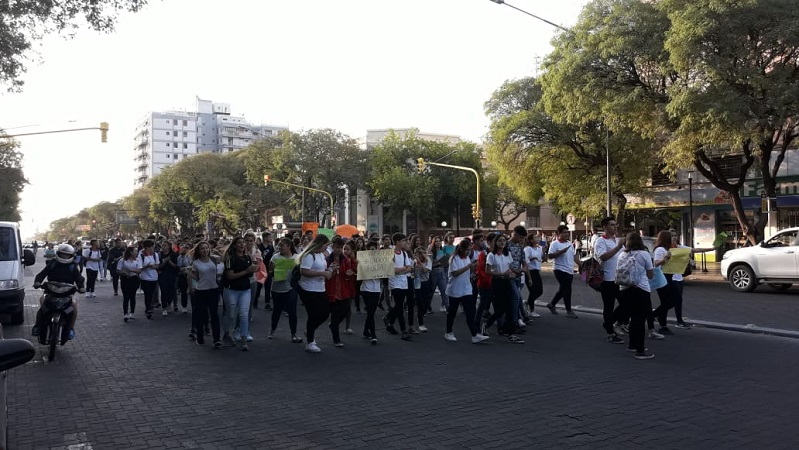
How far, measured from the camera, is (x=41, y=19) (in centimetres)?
1373

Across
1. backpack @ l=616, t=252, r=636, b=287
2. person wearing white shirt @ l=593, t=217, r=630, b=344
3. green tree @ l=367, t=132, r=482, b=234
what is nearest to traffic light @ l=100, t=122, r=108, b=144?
person wearing white shirt @ l=593, t=217, r=630, b=344

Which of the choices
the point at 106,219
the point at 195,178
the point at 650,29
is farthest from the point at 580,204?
the point at 106,219

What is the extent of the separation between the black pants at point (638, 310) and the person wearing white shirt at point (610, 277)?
1.02 m

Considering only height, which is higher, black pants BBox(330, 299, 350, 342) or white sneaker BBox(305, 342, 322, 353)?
black pants BBox(330, 299, 350, 342)

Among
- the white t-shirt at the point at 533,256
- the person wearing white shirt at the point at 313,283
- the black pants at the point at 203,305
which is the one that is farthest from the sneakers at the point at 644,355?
the black pants at the point at 203,305

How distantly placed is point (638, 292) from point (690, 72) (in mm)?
13967

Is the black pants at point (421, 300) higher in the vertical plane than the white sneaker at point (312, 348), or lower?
higher

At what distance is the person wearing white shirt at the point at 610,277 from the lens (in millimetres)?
10016

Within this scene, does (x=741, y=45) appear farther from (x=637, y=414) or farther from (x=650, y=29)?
(x=637, y=414)

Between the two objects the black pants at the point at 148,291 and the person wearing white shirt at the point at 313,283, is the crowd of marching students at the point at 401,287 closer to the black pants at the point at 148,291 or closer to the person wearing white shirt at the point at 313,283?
the person wearing white shirt at the point at 313,283

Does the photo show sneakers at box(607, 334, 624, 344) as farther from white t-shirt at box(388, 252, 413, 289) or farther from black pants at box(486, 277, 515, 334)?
white t-shirt at box(388, 252, 413, 289)

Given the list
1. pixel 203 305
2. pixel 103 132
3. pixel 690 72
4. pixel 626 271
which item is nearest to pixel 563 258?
pixel 626 271

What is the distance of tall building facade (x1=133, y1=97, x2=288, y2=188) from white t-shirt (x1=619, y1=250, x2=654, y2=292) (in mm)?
121821

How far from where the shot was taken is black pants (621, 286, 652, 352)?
28.5 feet
